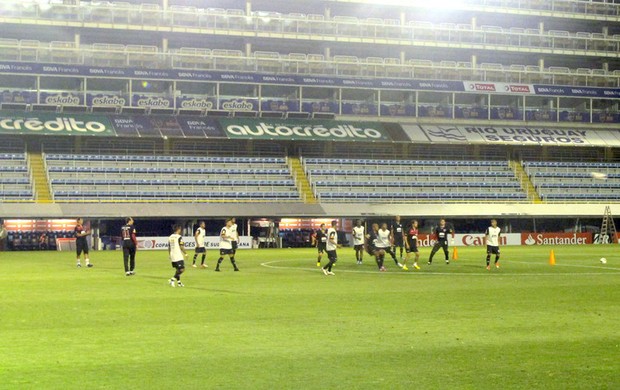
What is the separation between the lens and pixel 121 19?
236ft

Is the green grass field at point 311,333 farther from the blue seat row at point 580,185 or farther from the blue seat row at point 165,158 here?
the blue seat row at point 580,185

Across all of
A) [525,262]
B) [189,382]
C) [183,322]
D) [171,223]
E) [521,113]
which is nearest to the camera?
[189,382]

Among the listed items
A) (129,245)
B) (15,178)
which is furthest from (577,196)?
(129,245)

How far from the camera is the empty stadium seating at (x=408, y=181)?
69438mm

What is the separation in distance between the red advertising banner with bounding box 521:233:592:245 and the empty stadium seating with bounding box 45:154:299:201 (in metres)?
17.3

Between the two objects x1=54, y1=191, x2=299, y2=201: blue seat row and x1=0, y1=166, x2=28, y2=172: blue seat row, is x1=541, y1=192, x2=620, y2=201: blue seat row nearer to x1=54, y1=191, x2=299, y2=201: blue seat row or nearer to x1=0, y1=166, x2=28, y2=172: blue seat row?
x1=54, y1=191, x2=299, y2=201: blue seat row

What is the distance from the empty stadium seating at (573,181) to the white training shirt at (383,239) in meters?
41.3

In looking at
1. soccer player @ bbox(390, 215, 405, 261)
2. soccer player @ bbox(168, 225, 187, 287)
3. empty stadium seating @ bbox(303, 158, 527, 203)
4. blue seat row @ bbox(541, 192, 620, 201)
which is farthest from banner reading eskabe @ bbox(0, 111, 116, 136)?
soccer player @ bbox(168, 225, 187, 287)

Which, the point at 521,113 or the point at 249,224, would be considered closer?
the point at 249,224

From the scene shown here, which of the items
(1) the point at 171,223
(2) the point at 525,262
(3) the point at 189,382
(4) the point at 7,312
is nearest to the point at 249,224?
(1) the point at 171,223

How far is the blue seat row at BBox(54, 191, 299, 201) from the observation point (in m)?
62.4

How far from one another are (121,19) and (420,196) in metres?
26.3

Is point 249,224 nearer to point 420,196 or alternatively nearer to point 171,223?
point 171,223

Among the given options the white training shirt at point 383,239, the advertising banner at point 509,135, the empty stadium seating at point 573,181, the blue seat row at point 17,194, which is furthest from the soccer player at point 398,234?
the empty stadium seating at point 573,181
